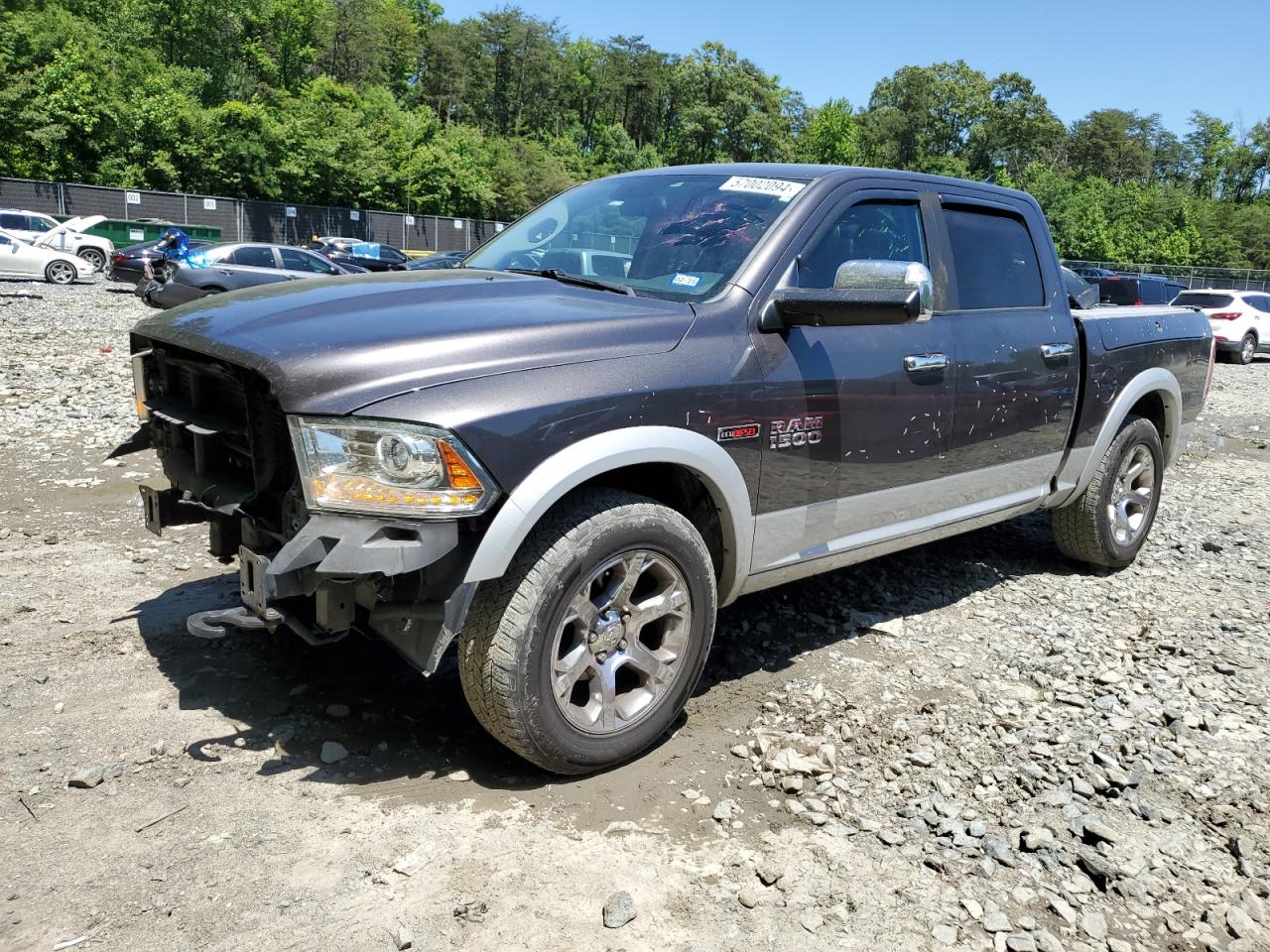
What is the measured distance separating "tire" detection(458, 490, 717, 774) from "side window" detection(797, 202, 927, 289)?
117 cm

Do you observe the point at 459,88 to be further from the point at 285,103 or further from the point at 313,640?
the point at 313,640

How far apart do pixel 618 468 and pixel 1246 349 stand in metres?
23.8

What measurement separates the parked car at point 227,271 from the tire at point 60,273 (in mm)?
7311

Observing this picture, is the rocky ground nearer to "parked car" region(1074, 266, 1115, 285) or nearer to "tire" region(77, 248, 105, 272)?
"tire" region(77, 248, 105, 272)

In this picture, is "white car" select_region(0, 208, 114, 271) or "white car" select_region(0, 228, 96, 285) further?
"white car" select_region(0, 208, 114, 271)

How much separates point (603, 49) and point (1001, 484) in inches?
4314

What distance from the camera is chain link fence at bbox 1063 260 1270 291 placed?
52.8m

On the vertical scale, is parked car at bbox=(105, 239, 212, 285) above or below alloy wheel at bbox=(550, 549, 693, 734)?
above

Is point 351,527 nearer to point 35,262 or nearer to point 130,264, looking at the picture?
point 130,264

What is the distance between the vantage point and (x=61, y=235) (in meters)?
25.5

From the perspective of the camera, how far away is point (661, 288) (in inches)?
142

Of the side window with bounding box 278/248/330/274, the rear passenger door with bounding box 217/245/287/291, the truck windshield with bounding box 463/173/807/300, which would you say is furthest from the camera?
the side window with bounding box 278/248/330/274

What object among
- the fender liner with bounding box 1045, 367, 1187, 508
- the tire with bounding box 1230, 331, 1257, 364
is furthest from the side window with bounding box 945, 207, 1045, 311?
the tire with bounding box 1230, 331, 1257, 364

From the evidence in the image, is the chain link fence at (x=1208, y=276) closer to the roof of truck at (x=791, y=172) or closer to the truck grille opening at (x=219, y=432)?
the roof of truck at (x=791, y=172)
